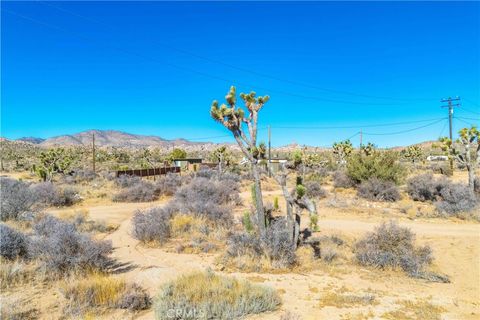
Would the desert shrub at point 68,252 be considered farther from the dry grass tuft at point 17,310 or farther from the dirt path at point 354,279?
the dry grass tuft at point 17,310

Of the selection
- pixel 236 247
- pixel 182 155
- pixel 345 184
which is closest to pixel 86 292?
pixel 236 247

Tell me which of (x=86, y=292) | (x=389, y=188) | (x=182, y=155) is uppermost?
(x=182, y=155)

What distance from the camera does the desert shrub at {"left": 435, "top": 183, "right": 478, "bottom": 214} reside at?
51.9 feet

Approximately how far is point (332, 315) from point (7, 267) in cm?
698

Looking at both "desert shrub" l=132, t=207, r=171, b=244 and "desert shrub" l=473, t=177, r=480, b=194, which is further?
"desert shrub" l=473, t=177, r=480, b=194

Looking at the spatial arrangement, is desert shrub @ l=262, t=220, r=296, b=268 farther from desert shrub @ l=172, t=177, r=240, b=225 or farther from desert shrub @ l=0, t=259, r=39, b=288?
desert shrub @ l=0, t=259, r=39, b=288

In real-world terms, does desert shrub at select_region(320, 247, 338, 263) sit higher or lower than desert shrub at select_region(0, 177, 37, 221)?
lower

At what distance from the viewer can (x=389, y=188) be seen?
2095cm

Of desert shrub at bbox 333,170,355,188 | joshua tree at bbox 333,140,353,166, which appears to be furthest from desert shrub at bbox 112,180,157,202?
joshua tree at bbox 333,140,353,166

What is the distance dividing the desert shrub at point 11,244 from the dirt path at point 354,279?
2.43m

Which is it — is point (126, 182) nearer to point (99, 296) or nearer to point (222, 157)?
point (222, 157)

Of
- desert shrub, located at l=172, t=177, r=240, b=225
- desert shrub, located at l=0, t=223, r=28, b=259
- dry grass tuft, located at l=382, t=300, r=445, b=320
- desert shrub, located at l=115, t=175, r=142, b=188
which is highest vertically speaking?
desert shrub, located at l=115, t=175, r=142, b=188

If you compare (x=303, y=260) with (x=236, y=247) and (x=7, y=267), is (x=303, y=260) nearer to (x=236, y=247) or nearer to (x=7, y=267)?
(x=236, y=247)

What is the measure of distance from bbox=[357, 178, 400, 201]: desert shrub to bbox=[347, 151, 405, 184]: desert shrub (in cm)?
136
